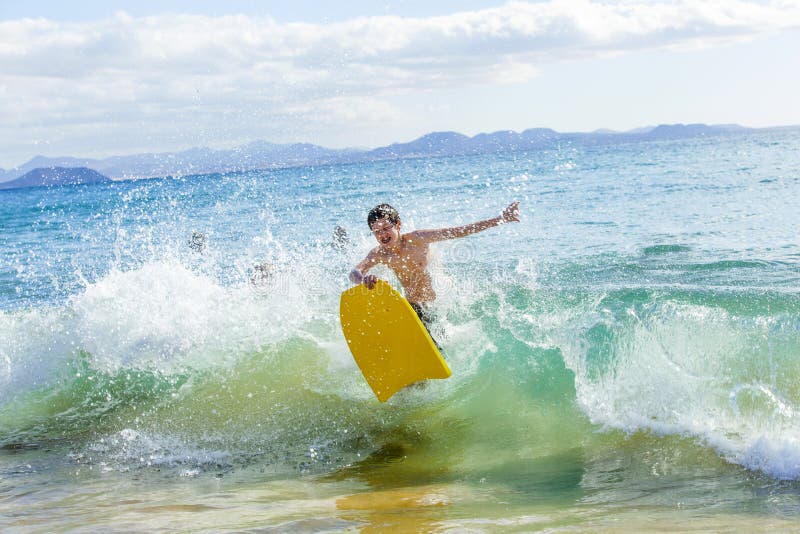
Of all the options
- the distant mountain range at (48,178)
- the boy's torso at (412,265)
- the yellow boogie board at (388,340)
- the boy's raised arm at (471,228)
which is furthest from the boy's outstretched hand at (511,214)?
the distant mountain range at (48,178)

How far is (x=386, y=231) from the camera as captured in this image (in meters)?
6.07

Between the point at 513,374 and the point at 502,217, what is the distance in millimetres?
1615

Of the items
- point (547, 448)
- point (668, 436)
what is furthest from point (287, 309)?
point (668, 436)

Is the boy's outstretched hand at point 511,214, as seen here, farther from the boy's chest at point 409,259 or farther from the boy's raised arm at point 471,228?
the boy's chest at point 409,259

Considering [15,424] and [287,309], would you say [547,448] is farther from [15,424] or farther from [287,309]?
[15,424]

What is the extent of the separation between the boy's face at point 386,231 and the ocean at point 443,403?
0.61 meters

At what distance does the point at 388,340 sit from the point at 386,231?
920 millimetres

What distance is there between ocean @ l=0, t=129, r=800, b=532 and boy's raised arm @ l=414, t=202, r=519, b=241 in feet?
1.48

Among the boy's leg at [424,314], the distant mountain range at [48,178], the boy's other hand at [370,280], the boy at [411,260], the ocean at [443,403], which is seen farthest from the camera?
the distant mountain range at [48,178]

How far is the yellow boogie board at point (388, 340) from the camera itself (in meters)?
5.72

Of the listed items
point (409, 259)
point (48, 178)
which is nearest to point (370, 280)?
point (409, 259)

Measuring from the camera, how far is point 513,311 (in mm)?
7848

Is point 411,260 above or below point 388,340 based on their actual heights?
above

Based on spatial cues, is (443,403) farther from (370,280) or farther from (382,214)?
(382,214)
